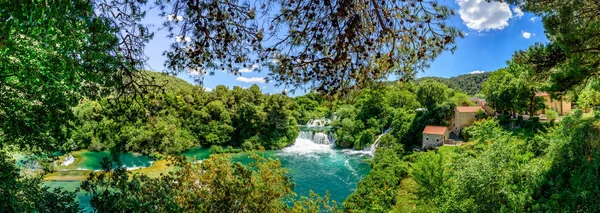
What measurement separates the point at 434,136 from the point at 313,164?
9.11 metres

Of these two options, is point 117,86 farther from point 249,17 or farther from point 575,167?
point 575,167

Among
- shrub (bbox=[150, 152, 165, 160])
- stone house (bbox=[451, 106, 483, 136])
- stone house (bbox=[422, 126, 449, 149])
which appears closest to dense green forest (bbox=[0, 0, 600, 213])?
stone house (bbox=[422, 126, 449, 149])

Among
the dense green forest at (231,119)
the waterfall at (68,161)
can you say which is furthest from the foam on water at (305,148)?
the waterfall at (68,161)

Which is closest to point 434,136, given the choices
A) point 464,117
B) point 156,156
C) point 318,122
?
point 464,117

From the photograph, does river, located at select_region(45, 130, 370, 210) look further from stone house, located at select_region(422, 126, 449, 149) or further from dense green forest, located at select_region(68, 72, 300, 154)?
stone house, located at select_region(422, 126, 449, 149)

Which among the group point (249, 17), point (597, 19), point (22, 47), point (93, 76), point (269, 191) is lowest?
point (269, 191)

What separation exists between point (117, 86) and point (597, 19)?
7.92 meters

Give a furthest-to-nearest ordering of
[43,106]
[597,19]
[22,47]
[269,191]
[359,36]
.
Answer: [269,191]
[597,19]
[43,106]
[22,47]
[359,36]

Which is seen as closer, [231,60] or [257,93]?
[231,60]

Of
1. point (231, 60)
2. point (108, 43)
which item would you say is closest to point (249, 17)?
point (231, 60)

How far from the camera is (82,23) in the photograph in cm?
308

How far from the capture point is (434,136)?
22.9 m

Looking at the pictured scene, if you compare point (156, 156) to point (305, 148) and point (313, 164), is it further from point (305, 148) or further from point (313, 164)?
point (305, 148)

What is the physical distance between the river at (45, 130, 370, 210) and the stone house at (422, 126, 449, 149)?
438 centimetres
